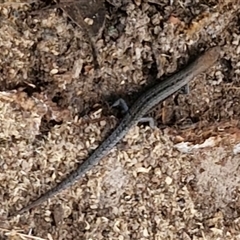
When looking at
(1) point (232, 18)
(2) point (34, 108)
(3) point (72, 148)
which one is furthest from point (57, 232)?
(1) point (232, 18)

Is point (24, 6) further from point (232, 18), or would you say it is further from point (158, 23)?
point (232, 18)

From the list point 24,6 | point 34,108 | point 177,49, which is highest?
point 24,6

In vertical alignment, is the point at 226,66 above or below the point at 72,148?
above

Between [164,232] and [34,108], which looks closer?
[34,108]
